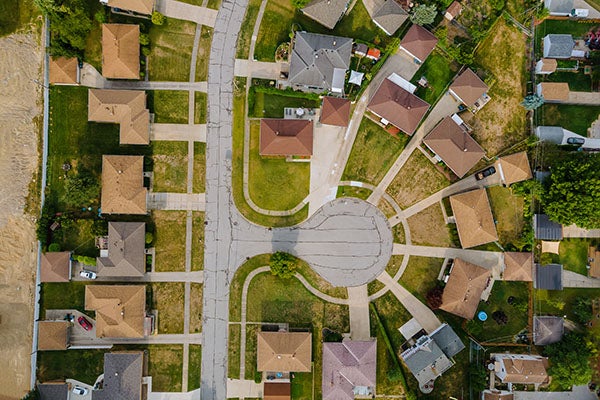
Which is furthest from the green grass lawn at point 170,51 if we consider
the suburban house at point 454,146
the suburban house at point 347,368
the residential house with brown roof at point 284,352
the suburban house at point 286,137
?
the suburban house at point 347,368

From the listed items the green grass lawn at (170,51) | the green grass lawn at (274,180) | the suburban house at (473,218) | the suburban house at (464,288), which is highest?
the green grass lawn at (170,51)

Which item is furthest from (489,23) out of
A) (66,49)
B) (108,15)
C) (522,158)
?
(66,49)

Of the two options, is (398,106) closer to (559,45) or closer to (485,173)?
(485,173)

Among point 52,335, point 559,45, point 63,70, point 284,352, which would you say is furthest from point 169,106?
point 559,45

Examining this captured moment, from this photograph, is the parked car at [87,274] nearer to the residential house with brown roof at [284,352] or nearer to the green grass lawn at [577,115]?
the residential house with brown roof at [284,352]

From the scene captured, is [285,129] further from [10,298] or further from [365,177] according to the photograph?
[10,298]

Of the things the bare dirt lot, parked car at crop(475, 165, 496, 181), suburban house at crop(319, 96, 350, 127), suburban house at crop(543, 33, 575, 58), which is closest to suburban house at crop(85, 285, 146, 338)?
the bare dirt lot

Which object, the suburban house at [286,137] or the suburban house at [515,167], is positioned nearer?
the suburban house at [286,137]
